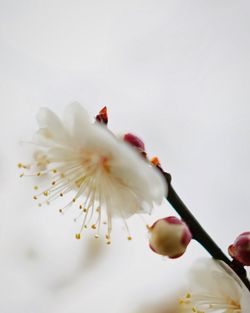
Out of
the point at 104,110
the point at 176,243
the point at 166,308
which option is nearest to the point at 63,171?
the point at 104,110

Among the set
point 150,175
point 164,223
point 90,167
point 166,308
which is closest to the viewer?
point 150,175

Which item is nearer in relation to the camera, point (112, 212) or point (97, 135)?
point (97, 135)

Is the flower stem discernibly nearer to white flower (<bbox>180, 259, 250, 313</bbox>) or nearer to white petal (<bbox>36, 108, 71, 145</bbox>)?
white flower (<bbox>180, 259, 250, 313</bbox>)

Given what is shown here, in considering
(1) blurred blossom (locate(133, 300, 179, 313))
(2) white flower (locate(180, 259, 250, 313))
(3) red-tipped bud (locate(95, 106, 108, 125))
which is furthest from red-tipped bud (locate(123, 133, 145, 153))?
(1) blurred blossom (locate(133, 300, 179, 313))

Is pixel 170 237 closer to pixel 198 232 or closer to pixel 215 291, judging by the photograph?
pixel 198 232

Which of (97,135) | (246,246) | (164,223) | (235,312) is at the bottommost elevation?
(235,312)

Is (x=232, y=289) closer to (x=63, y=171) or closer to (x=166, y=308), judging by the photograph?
(x=63, y=171)

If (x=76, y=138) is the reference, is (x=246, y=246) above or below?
below

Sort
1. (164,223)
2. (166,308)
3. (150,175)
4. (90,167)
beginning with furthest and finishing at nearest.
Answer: (166,308) → (90,167) → (164,223) → (150,175)
